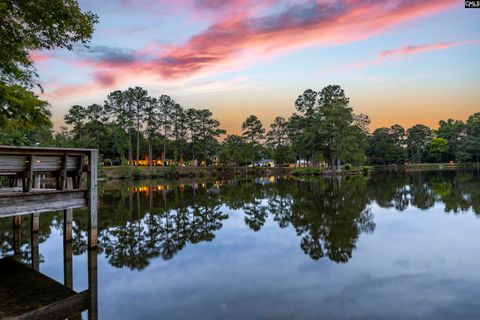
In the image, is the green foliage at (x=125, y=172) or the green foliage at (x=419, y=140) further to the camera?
the green foliage at (x=419, y=140)

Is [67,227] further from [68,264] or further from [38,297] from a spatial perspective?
[38,297]

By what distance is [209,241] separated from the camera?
33.6ft

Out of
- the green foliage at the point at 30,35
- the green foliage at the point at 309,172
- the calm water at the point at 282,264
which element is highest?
the green foliage at the point at 30,35

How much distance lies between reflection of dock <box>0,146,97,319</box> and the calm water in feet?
0.81

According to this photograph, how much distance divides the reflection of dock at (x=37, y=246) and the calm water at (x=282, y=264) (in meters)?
0.25

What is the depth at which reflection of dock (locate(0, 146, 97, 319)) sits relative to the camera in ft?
17.0

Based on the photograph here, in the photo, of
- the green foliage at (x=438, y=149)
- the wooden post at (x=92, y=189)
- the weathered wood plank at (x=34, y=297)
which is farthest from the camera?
the green foliage at (x=438, y=149)

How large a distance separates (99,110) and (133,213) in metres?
52.3

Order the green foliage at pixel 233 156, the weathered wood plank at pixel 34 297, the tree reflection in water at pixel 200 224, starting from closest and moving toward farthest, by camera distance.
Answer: the weathered wood plank at pixel 34 297
the tree reflection in water at pixel 200 224
the green foliage at pixel 233 156

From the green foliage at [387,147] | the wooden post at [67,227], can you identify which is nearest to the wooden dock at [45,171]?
the wooden post at [67,227]

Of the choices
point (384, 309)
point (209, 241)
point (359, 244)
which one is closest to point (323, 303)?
point (384, 309)

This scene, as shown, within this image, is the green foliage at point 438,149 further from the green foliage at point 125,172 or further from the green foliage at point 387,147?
the green foliage at point 125,172

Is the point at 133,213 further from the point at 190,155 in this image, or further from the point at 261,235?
the point at 190,155

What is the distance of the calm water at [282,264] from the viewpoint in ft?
17.2
